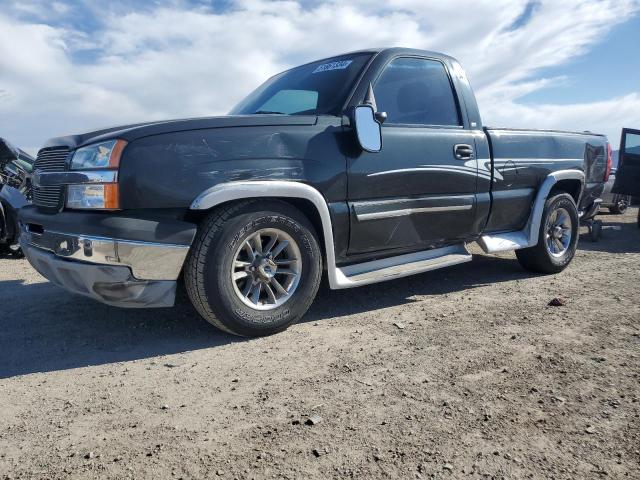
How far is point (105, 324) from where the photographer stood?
3613mm

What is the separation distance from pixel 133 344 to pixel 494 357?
2191mm

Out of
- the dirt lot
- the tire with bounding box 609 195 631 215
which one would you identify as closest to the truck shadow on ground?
the dirt lot

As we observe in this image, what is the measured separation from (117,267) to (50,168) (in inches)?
38.8

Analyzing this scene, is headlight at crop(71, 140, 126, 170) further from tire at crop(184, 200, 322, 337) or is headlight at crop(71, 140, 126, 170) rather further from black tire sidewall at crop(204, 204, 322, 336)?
black tire sidewall at crop(204, 204, 322, 336)

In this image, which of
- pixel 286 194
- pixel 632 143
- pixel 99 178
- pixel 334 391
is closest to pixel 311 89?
pixel 286 194

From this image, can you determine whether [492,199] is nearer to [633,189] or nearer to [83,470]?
[83,470]

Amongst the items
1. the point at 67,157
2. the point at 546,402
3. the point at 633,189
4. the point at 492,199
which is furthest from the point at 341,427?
the point at 633,189

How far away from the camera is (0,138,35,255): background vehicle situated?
6.43 meters

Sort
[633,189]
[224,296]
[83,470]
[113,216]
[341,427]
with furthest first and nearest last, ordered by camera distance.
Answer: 1. [633,189]
2. [224,296]
3. [113,216]
4. [341,427]
5. [83,470]

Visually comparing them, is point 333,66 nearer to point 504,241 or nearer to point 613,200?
point 504,241

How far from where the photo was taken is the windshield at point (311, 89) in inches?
152

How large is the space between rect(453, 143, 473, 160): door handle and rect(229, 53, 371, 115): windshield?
1035mm

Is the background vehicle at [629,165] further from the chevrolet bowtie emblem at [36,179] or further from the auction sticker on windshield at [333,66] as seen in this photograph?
the chevrolet bowtie emblem at [36,179]

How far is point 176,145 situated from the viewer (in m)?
3.00
